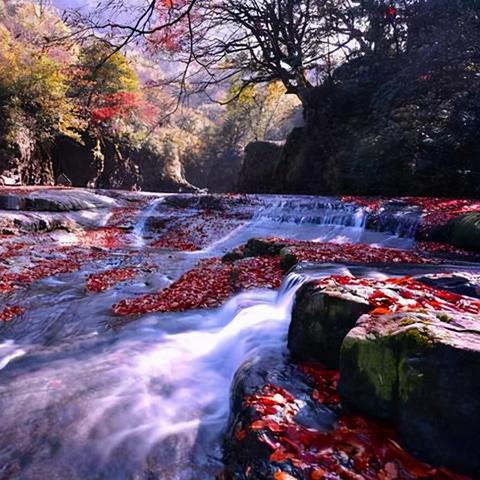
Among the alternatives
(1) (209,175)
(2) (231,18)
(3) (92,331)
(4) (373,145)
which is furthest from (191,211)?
(1) (209,175)

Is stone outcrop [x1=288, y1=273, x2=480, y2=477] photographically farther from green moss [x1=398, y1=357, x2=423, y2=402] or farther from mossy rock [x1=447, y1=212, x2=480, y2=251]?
mossy rock [x1=447, y1=212, x2=480, y2=251]

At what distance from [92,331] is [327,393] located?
10.7ft

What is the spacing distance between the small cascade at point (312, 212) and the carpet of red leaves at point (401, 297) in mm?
7254

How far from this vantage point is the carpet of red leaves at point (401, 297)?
114 inches

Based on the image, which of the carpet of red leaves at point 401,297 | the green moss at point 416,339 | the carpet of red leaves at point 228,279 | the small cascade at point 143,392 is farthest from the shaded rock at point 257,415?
the carpet of red leaves at point 228,279

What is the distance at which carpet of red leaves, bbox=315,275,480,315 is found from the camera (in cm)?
290

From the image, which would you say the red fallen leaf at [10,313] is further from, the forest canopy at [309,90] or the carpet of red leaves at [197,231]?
the carpet of red leaves at [197,231]

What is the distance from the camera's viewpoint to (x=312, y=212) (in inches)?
479

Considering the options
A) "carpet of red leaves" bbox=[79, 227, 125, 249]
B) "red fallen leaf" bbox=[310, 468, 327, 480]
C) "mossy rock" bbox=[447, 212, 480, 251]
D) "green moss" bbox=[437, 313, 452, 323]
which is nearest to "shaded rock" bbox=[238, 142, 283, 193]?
"carpet of red leaves" bbox=[79, 227, 125, 249]

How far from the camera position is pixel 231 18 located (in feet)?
52.9

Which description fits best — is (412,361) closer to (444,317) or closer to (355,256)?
(444,317)

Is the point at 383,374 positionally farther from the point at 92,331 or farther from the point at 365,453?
the point at 92,331

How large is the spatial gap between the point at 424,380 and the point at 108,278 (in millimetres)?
6186

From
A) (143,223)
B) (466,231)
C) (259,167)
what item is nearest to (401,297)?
(466,231)
